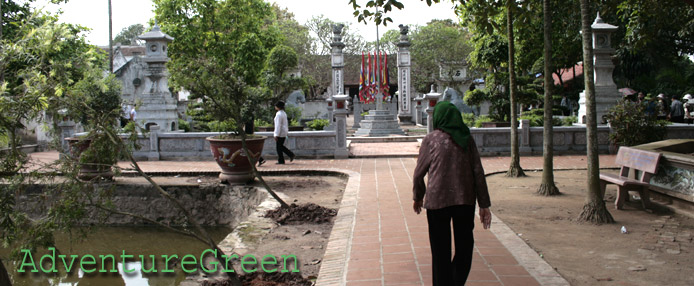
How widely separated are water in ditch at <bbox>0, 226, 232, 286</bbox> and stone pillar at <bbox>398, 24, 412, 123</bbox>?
19395 millimetres

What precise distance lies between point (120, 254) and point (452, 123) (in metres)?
6.30

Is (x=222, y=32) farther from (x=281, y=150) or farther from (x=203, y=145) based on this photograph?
(x=281, y=150)

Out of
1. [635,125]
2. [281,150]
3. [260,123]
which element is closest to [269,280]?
[281,150]

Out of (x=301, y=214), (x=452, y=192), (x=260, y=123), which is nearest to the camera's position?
(x=452, y=192)

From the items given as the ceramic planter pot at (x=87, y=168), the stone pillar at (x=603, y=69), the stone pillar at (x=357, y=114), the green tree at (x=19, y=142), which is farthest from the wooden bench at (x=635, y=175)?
the stone pillar at (x=357, y=114)

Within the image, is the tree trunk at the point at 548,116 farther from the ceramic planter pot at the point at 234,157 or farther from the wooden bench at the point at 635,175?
the ceramic planter pot at the point at 234,157

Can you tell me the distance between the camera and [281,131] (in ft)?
41.3

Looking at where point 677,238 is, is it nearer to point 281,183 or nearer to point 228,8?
point 281,183

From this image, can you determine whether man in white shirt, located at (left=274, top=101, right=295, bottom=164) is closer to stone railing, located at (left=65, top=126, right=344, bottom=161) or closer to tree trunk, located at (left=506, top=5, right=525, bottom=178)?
stone railing, located at (left=65, top=126, right=344, bottom=161)

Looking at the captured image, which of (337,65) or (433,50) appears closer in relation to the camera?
(337,65)

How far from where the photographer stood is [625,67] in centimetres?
2706

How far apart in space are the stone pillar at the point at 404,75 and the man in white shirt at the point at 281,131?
15.4m

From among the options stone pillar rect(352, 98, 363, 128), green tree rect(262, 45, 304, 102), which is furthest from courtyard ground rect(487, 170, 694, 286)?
stone pillar rect(352, 98, 363, 128)

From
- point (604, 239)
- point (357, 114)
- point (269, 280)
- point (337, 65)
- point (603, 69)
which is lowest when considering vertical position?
point (269, 280)
